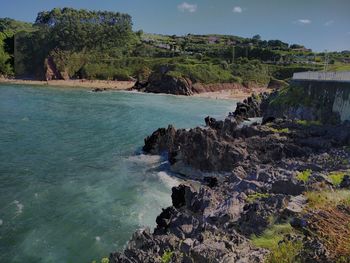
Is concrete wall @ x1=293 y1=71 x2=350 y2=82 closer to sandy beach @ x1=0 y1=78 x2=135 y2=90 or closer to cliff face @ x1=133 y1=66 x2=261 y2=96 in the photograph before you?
cliff face @ x1=133 y1=66 x2=261 y2=96

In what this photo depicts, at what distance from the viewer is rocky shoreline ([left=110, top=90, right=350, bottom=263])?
→ 11.3 m

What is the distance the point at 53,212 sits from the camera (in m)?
22.5

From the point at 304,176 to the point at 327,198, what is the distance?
3.92 meters

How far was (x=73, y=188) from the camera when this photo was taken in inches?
1048

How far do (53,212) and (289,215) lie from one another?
13284 millimetres

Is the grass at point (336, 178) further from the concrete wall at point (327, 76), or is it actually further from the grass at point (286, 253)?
the concrete wall at point (327, 76)

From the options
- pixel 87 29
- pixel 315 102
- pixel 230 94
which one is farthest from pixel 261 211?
pixel 87 29

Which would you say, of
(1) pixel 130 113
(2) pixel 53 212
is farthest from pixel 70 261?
(1) pixel 130 113

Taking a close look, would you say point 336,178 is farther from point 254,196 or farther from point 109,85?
point 109,85

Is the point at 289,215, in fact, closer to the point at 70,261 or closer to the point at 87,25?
the point at 70,261

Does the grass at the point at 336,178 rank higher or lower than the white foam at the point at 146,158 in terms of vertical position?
higher

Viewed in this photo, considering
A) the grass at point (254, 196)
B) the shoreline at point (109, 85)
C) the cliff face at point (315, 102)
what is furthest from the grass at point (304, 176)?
the shoreline at point (109, 85)

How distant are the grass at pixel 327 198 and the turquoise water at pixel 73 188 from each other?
27.9ft

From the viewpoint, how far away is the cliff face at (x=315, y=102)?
3678 centimetres
